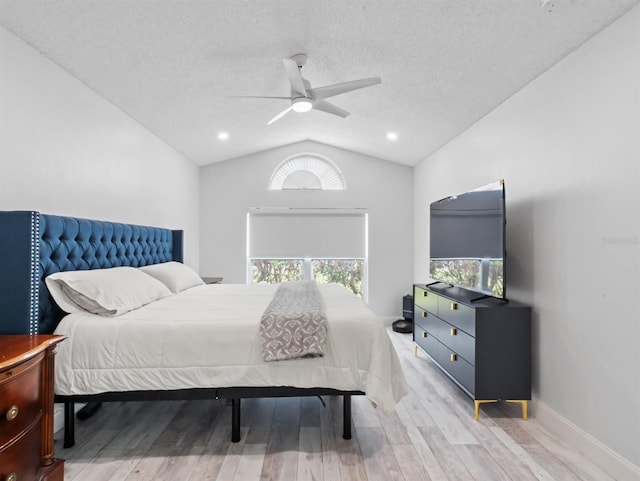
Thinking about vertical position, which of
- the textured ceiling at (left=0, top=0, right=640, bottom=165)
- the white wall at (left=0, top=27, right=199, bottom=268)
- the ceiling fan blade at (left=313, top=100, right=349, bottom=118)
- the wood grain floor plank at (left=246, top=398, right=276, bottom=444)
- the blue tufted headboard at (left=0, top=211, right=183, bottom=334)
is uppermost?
the textured ceiling at (left=0, top=0, right=640, bottom=165)

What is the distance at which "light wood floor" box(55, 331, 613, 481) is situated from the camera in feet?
6.29

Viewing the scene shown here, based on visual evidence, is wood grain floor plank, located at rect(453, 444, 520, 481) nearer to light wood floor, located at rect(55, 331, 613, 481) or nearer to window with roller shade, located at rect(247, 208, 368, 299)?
light wood floor, located at rect(55, 331, 613, 481)

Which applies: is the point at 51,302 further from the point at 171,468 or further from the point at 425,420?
the point at 425,420

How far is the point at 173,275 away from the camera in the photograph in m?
3.42

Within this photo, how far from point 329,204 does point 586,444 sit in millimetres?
3995

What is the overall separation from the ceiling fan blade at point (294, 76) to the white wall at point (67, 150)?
4.89ft

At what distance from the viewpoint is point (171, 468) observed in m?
1.97

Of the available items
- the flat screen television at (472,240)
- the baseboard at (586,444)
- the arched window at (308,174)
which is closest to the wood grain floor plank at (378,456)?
the baseboard at (586,444)

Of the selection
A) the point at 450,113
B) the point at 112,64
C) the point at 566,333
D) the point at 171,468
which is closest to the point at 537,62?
the point at 450,113

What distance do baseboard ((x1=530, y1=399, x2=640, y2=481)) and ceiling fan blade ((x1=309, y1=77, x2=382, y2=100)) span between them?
7.97ft

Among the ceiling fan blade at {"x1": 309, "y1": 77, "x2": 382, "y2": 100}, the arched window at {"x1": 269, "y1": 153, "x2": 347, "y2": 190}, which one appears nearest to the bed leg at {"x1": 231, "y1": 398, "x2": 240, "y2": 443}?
the ceiling fan blade at {"x1": 309, "y1": 77, "x2": 382, "y2": 100}

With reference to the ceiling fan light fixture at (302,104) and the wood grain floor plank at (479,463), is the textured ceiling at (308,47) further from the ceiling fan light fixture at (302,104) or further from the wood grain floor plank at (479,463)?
the wood grain floor plank at (479,463)

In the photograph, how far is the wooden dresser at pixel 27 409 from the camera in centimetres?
134

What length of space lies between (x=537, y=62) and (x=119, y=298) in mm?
3017
